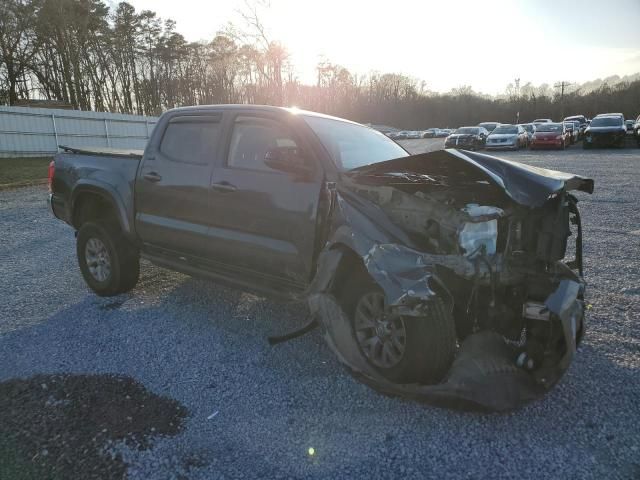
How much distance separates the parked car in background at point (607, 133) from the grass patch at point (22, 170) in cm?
2577

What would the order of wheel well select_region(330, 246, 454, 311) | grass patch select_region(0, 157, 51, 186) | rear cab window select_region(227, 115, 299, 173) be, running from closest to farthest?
wheel well select_region(330, 246, 454, 311), rear cab window select_region(227, 115, 299, 173), grass patch select_region(0, 157, 51, 186)

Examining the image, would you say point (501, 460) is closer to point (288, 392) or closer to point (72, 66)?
point (288, 392)

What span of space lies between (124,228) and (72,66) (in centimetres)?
4462

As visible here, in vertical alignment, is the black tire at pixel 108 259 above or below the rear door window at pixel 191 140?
below

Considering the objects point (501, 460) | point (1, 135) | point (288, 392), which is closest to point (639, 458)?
point (501, 460)

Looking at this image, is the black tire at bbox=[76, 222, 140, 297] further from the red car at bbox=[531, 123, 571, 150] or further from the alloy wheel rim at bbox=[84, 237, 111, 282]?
the red car at bbox=[531, 123, 571, 150]

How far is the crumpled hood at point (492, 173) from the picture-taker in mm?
2602

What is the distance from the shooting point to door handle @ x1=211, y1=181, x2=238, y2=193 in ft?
12.3

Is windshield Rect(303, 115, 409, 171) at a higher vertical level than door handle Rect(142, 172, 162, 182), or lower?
higher

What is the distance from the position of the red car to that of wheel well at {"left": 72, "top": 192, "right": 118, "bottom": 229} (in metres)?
25.8

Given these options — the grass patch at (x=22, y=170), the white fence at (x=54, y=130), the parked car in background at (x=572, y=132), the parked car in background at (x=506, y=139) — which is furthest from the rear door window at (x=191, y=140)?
the parked car in background at (x=572, y=132)

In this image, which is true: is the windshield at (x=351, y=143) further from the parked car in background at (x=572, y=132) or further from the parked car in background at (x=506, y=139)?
the parked car in background at (x=572, y=132)

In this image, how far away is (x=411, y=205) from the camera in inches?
110

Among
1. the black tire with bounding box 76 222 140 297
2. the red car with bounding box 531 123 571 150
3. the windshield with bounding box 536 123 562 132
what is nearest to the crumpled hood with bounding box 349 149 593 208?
the black tire with bounding box 76 222 140 297
